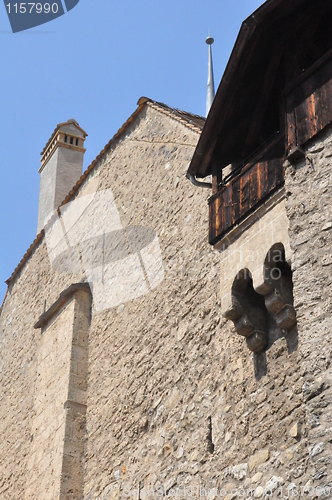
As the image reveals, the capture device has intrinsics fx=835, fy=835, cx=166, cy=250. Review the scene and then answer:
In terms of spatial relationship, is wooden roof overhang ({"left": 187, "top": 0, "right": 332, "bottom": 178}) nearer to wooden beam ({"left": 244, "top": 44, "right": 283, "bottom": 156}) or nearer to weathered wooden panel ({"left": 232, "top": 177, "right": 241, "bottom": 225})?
wooden beam ({"left": 244, "top": 44, "right": 283, "bottom": 156})

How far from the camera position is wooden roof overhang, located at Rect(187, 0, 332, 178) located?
6.56 meters

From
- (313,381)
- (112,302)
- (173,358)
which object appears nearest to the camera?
(313,381)

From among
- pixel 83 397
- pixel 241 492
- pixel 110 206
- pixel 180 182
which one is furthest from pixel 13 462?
pixel 241 492

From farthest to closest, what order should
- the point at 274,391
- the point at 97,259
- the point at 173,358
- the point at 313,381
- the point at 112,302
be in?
the point at 97,259, the point at 112,302, the point at 173,358, the point at 274,391, the point at 313,381

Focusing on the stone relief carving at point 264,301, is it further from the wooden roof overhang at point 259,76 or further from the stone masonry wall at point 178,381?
the wooden roof overhang at point 259,76

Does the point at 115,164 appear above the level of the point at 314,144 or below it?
above

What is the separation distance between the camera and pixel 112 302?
34.7 ft

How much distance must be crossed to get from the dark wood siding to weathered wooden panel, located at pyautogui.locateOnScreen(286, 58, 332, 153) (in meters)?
0.24

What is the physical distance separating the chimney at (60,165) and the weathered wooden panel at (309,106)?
9.04 metres

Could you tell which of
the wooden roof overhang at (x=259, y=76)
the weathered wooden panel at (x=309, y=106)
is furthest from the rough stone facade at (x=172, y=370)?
the wooden roof overhang at (x=259, y=76)

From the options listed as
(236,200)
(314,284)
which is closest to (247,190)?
(236,200)

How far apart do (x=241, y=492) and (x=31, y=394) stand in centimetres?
621

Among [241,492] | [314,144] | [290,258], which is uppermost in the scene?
[314,144]

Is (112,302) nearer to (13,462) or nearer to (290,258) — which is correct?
(13,462)
